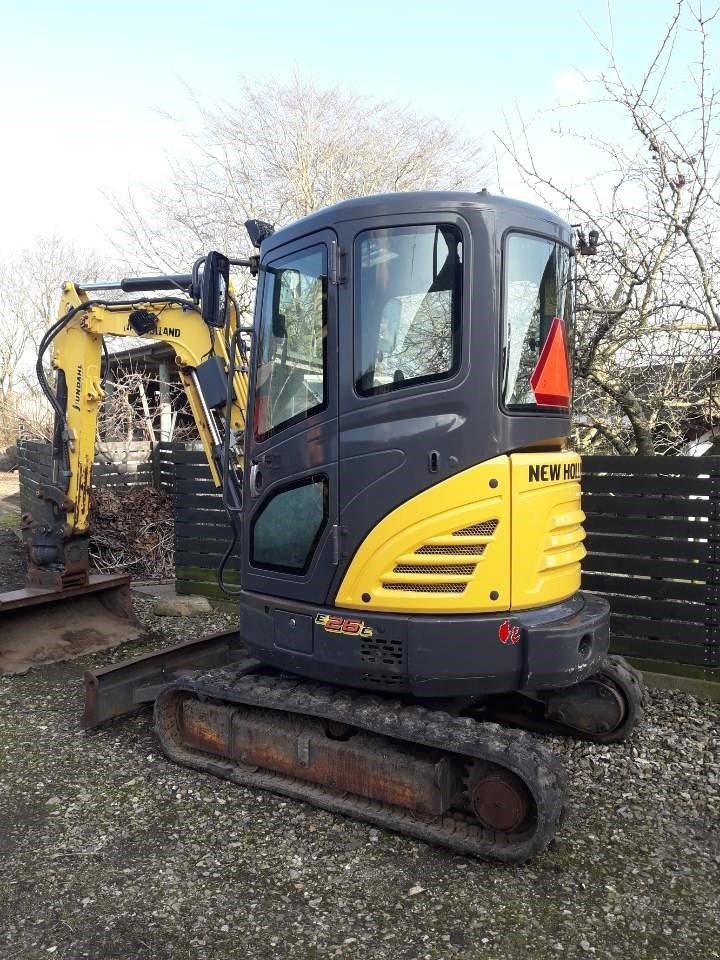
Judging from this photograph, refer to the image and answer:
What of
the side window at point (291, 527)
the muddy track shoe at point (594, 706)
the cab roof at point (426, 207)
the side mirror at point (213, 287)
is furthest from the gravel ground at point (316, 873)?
the cab roof at point (426, 207)

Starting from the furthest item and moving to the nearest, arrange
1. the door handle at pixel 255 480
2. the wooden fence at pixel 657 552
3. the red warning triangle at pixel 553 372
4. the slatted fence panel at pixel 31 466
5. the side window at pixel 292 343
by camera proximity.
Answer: the slatted fence panel at pixel 31 466, the wooden fence at pixel 657 552, the door handle at pixel 255 480, the side window at pixel 292 343, the red warning triangle at pixel 553 372

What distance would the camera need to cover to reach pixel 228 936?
2834mm

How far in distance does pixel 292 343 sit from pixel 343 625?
1393mm

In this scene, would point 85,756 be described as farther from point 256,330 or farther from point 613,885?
point 613,885

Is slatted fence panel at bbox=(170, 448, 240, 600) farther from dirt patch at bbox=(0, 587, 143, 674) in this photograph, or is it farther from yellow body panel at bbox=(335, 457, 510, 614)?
yellow body panel at bbox=(335, 457, 510, 614)

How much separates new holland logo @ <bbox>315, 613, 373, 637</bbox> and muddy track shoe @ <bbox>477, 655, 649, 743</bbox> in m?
1.49

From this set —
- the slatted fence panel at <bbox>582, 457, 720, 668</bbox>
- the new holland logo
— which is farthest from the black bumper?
the slatted fence panel at <bbox>582, 457, 720, 668</bbox>

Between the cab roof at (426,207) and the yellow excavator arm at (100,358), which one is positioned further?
the yellow excavator arm at (100,358)

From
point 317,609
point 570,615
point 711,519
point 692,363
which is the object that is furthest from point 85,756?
point 692,363

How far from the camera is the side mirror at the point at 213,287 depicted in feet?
13.3

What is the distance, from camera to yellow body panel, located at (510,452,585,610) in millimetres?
3348

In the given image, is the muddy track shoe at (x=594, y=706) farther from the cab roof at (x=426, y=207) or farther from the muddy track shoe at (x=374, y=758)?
the cab roof at (x=426, y=207)

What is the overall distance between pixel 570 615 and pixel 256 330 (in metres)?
2.11

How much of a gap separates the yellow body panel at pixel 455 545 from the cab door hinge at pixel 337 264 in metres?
1.05
